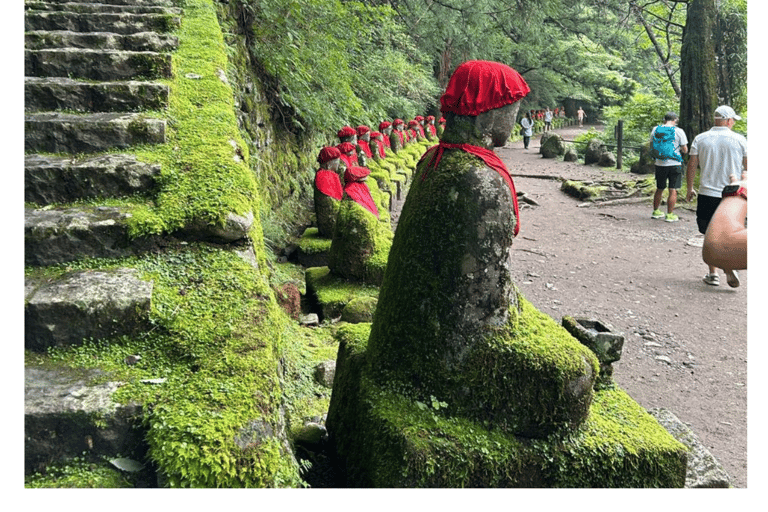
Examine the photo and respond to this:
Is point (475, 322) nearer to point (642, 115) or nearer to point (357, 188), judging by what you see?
point (357, 188)

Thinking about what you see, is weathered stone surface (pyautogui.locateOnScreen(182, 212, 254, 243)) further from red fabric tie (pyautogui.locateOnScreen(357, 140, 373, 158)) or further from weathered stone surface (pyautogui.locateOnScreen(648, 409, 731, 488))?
red fabric tie (pyautogui.locateOnScreen(357, 140, 373, 158))

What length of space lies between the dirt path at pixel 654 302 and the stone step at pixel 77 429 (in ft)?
11.2

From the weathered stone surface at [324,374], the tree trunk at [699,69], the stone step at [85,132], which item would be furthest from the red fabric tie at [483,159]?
the tree trunk at [699,69]

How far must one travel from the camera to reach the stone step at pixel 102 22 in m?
5.10

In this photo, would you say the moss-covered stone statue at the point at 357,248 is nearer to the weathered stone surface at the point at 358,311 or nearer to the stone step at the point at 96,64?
the weathered stone surface at the point at 358,311

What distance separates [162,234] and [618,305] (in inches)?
215

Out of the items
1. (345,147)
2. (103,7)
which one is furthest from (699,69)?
(103,7)

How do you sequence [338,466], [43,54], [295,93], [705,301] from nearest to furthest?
[338,466], [43,54], [705,301], [295,93]

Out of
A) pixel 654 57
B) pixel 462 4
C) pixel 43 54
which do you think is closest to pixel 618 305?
pixel 43 54

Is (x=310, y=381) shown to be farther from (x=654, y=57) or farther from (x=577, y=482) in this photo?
(x=654, y=57)

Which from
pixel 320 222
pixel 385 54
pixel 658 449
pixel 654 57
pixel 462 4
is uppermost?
pixel 654 57

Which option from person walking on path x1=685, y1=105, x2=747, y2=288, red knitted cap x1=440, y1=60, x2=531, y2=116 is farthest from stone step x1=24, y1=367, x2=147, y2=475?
person walking on path x1=685, y1=105, x2=747, y2=288

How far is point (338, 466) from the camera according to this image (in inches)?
104

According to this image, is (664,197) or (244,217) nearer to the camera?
(244,217)
